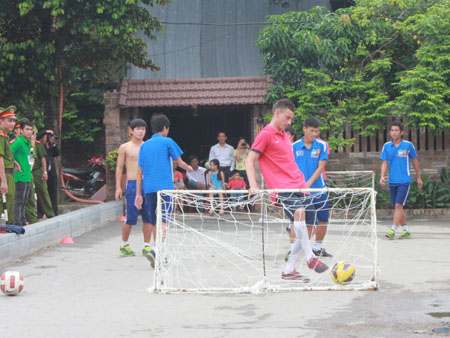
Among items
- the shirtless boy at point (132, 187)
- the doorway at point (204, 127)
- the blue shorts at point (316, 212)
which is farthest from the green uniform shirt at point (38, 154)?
the doorway at point (204, 127)

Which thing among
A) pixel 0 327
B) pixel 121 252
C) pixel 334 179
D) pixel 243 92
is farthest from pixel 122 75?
pixel 0 327

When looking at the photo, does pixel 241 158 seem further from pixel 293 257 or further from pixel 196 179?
pixel 293 257

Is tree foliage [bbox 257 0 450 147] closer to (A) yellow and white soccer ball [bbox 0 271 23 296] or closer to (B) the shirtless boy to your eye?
(B) the shirtless boy

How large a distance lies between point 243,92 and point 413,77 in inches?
163

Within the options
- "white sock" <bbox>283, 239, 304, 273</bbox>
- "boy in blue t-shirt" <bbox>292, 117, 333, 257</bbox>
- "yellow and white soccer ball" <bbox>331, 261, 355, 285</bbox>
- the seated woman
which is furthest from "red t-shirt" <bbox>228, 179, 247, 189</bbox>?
"yellow and white soccer ball" <bbox>331, 261, 355, 285</bbox>

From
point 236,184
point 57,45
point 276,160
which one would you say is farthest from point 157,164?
point 57,45

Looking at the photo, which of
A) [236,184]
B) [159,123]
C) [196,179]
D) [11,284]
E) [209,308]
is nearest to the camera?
[209,308]

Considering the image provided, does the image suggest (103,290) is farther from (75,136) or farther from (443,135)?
(75,136)

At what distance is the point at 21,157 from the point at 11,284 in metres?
4.91

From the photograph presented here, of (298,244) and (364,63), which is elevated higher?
(364,63)

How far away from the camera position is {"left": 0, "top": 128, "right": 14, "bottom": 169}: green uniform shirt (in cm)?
1046

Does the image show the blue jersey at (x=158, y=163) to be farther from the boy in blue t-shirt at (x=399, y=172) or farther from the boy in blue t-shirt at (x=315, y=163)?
the boy in blue t-shirt at (x=399, y=172)

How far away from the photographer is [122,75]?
1947cm

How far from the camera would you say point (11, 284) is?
748 cm
